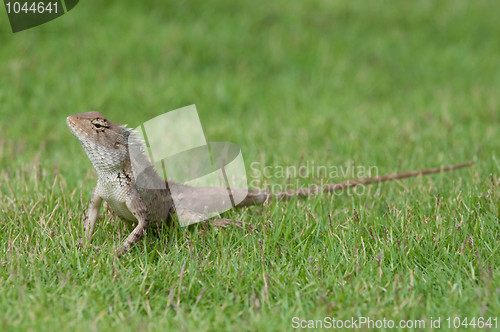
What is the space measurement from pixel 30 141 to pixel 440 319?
5730 millimetres

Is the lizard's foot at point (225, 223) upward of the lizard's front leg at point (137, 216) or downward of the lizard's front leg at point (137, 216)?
downward

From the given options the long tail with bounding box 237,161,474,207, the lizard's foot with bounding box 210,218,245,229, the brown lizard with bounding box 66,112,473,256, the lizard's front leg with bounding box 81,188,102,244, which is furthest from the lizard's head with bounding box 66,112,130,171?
the long tail with bounding box 237,161,474,207

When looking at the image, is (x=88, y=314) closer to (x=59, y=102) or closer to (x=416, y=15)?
(x=59, y=102)

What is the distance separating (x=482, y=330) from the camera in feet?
10.6

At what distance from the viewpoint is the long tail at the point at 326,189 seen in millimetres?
5156

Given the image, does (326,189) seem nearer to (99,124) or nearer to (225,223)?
(225,223)

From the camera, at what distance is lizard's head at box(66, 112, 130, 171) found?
416cm

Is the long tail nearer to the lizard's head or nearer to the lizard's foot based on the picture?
the lizard's foot

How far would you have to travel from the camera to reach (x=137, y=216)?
13.9ft

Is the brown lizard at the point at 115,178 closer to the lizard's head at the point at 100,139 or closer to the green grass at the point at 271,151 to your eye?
the lizard's head at the point at 100,139

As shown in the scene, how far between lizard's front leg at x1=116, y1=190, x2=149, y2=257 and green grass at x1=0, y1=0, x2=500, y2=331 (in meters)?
0.14

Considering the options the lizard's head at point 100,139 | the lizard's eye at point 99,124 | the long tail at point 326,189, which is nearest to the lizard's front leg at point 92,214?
the lizard's head at point 100,139

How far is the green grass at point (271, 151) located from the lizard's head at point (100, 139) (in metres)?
0.60

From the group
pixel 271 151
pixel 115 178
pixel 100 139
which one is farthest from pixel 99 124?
pixel 271 151
